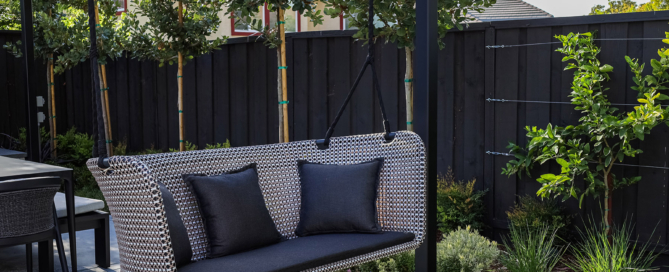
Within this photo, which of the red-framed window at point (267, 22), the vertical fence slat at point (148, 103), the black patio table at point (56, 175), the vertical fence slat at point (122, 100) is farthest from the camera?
the red-framed window at point (267, 22)

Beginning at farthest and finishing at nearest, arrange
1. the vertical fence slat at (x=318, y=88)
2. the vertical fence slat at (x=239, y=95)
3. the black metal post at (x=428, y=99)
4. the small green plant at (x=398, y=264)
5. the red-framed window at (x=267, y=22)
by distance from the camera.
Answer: the red-framed window at (x=267, y=22)
the vertical fence slat at (x=239, y=95)
the vertical fence slat at (x=318, y=88)
the small green plant at (x=398, y=264)
the black metal post at (x=428, y=99)

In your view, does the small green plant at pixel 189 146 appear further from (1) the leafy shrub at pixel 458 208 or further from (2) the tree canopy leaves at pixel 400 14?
(1) the leafy shrub at pixel 458 208

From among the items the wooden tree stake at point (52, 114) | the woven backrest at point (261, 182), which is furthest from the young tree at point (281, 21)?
the wooden tree stake at point (52, 114)

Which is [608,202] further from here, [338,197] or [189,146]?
[189,146]

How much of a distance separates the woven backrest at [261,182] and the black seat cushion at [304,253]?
0.48 ft

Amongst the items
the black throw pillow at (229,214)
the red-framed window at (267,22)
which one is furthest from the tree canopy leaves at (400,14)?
the red-framed window at (267,22)

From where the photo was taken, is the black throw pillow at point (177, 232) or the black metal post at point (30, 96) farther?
the black metal post at point (30, 96)

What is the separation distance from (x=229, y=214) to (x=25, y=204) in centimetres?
91

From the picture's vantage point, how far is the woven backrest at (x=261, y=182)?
196 centimetres

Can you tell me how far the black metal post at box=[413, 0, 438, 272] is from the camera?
2.35 m

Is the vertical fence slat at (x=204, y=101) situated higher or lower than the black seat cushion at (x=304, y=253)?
higher

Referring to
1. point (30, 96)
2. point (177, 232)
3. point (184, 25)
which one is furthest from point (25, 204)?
point (184, 25)

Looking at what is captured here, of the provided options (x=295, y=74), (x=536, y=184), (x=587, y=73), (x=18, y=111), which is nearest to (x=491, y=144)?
(x=536, y=184)

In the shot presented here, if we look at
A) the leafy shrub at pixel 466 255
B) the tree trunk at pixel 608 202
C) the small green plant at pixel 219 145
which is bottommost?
the leafy shrub at pixel 466 255
